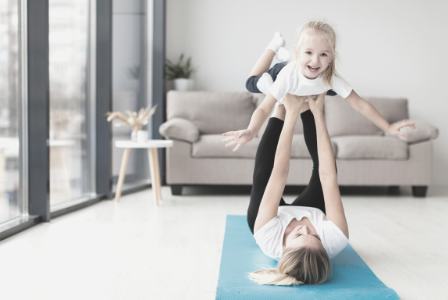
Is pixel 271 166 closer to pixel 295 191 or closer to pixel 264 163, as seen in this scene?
pixel 264 163

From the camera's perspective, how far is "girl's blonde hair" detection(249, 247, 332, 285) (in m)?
1.34

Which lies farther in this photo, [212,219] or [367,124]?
[367,124]

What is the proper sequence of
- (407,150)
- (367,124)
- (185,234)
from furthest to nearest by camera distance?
(367,124), (407,150), (185,234)

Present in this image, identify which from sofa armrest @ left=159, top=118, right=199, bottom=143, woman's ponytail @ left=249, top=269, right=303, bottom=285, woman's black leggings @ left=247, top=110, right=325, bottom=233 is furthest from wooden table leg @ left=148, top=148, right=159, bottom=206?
woman's ponytail @ left=249, top=269, right=303, bottom=285

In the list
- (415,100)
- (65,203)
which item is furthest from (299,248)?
(415,100)

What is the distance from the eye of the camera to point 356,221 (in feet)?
8.40

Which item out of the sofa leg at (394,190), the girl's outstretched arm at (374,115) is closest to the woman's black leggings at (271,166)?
the girl's outstretched arm at (374,115)

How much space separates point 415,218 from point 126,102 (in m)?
2.59

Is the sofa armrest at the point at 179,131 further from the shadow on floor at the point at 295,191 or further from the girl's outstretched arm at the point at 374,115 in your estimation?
the girl's outstretched arm at the point at 374,115

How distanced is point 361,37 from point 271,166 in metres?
3.29

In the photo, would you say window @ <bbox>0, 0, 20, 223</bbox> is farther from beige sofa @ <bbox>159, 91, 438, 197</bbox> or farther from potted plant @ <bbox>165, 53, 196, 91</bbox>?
potted plant @ <bbox>165, 53, 196, 91</bbox>

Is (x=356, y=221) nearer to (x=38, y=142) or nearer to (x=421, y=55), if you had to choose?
(x=38, y=142)

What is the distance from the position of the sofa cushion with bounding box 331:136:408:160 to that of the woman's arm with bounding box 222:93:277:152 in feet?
6.22

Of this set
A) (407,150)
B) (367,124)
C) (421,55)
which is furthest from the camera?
(421,55)
